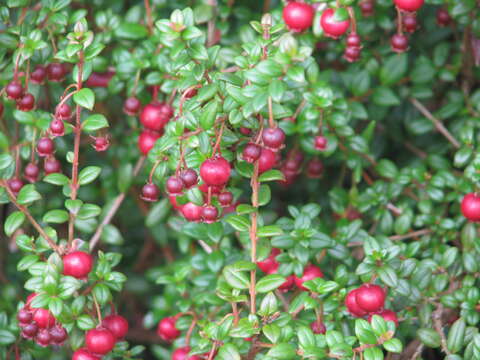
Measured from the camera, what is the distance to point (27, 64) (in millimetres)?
2428

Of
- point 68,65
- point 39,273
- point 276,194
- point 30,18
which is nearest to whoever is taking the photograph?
point 39,273

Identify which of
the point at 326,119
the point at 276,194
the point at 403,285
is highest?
the point at 326,119

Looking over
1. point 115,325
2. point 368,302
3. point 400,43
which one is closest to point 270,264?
point 368,302

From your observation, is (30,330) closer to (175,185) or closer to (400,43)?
(175,185)

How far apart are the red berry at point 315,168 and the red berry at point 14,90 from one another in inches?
47.7

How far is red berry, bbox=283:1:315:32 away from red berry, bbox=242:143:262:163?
725mm

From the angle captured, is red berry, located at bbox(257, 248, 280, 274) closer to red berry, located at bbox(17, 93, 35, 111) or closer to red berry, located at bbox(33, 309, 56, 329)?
red berry, located at bbox(33, 309, 56, 329)

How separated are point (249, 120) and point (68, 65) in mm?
1142

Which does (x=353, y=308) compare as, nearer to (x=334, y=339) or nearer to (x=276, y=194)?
(x=334, y=339)

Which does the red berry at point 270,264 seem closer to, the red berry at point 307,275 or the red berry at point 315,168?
the red berry at point 307,275

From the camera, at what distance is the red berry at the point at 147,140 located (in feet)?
8.76

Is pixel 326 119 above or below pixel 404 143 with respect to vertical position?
above

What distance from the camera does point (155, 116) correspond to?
8.64ft

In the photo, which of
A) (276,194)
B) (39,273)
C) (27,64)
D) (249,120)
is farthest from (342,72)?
(39,273)
